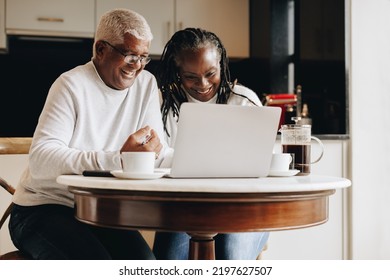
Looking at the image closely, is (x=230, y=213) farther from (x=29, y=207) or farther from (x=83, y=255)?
(x=29, y=207)

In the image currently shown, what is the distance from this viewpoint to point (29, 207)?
156cm

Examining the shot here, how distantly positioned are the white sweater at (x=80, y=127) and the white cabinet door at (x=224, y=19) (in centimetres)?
234

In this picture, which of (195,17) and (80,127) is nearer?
(80,127)

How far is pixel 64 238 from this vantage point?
4.74ft

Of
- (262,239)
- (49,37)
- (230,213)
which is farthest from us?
(49,37)

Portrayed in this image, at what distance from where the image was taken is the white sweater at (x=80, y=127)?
1.46 meters

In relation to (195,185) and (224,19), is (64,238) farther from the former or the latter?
(224,19)

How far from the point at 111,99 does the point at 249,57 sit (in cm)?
260

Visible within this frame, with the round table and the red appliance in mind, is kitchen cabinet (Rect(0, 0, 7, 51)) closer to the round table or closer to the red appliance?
the red appliance

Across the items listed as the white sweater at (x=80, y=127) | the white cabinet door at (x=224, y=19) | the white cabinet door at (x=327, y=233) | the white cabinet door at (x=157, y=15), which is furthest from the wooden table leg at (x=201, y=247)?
the white cabinet door at (x=224, y=19)

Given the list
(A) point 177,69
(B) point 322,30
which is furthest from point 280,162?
(B) point 322,30

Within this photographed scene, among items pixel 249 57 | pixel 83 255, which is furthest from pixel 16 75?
pixel 83 255
